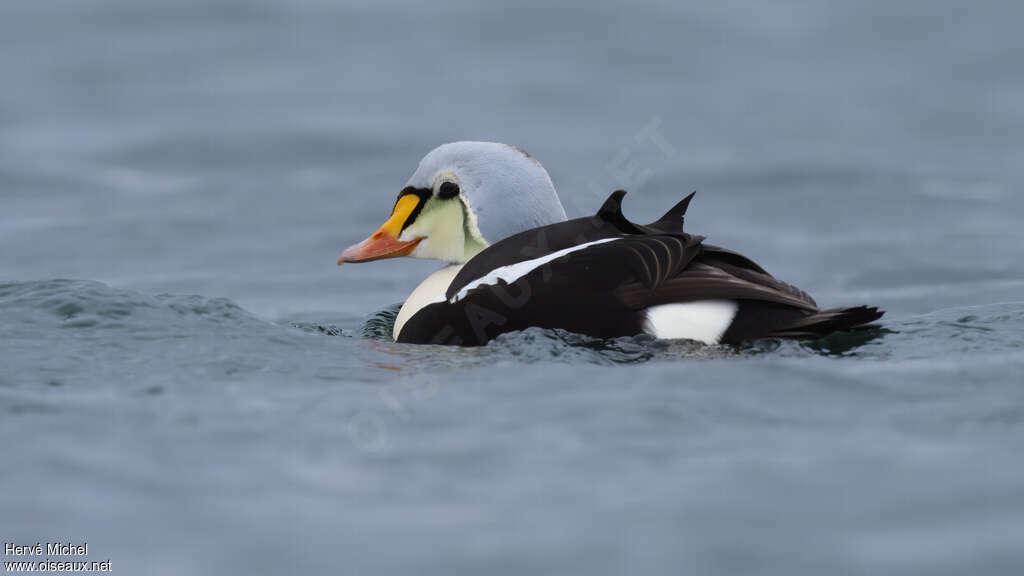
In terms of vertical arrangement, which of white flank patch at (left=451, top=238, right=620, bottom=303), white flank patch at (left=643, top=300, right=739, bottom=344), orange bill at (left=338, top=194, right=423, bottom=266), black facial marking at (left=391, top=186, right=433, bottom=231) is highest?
black facial marking at (left=391, top=186, right=433, bottom=231)

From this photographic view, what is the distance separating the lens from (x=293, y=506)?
12.9 feet

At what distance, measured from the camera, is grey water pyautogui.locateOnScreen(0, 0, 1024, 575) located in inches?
150

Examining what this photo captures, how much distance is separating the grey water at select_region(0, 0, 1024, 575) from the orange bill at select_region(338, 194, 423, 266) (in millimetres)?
392

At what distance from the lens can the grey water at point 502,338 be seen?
3.81 m

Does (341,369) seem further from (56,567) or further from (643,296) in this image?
(56,567)

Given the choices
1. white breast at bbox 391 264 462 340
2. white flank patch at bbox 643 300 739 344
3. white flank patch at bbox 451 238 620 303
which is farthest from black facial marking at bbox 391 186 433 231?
white flank patch at bbox 643 300 739 344

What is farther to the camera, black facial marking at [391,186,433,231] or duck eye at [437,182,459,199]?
black facial marking at [391,186,433,231]

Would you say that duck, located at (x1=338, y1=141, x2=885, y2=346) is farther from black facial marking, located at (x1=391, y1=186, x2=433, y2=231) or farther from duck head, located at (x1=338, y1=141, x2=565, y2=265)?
black facial marking, located at (x1=391, y1=186, x2=433, y2=231)

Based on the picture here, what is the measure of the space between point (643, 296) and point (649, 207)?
16.0 feet

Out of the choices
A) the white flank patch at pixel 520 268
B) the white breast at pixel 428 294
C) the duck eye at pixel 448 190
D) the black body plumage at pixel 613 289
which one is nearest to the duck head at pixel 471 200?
the duck eye at pixel 448 190

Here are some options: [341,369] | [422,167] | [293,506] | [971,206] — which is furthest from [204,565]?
[971,206]

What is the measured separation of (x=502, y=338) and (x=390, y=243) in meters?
1.19

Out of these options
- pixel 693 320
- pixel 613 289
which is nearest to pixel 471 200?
pixel 613 289

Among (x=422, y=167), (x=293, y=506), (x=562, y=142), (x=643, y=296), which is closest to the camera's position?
(x=293, y=506)
